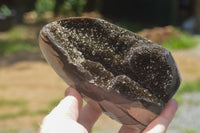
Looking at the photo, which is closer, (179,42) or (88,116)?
(88,116)

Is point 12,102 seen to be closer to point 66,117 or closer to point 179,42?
point 66,117

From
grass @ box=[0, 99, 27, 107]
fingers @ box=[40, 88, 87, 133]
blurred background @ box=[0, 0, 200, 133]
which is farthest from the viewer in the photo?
grass @ box=[0, 99, 27, 107]

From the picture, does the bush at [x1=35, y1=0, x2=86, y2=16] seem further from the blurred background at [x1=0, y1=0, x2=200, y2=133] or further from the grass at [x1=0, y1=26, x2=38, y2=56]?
the grass at [x1=0, y1=26, x2=38, y2=56]

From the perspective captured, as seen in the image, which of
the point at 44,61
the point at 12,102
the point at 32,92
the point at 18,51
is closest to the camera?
the point at 12,102

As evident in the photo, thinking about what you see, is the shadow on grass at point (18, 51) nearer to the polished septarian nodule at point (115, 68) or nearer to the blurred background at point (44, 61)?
the blurred background at point (44, 61)

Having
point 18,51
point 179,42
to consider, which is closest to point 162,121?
point 18,51

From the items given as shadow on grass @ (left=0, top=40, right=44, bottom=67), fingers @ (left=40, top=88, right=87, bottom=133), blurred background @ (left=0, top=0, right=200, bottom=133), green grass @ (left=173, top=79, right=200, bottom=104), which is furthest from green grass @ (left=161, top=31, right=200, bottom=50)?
fingers @ (left=40, top=88, right=87, bottom=133)

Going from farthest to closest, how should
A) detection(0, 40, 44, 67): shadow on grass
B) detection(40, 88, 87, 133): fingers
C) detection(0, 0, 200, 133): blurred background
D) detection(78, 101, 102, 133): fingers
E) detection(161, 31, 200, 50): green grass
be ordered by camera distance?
1. detection(161, 31, 200, 50): green grass
2. detection(0, 40, 44, 67): shadow on grass
3. detection(0, 0, 200, 133): blurred background
4. detection(78, 101, 102, 133): fingers
5. detection(40, 88, 87, 133): fingers

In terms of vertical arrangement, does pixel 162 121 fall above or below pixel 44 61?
above
